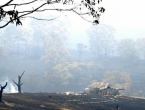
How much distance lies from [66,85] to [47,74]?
7845mm

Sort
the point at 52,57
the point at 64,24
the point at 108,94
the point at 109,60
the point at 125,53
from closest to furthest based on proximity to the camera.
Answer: the point at 108,94
the point at 52,57
the point at 125,53
the point at 109,60
the point at 64,24

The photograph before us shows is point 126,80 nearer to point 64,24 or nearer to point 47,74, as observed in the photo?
point 47,74

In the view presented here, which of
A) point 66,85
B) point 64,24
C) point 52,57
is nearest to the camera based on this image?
point 66,85

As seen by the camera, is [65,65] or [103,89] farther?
[65,65]

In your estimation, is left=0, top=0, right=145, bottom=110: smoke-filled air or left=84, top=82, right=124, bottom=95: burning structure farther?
left=0, top=0, right=145, bottom=110: smoke-filled air

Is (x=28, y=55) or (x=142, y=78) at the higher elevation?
(x=28, y=55)

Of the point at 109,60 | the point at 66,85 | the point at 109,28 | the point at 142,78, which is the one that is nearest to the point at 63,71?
the point at 66,85

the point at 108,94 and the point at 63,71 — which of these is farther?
the point at 63,71

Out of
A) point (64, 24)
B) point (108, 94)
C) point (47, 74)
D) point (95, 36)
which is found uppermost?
point (64, 24)

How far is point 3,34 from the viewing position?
12694 cm

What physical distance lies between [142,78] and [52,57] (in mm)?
37667

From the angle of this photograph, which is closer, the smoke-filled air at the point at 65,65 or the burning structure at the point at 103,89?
the burning structure at the point at 103,89

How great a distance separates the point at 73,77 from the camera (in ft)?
301

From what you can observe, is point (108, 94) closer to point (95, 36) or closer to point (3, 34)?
point (95, 36)
